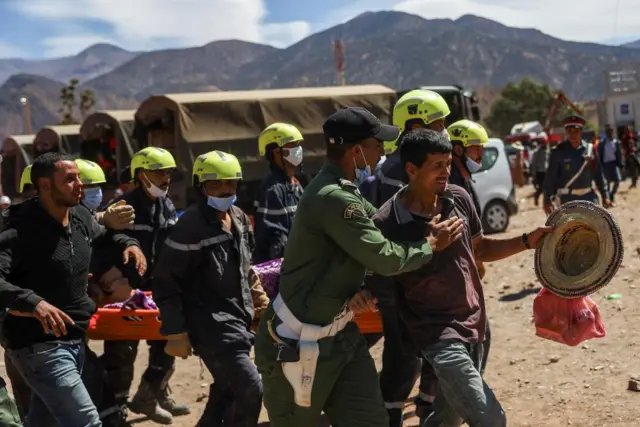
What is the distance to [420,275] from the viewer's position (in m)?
4.13

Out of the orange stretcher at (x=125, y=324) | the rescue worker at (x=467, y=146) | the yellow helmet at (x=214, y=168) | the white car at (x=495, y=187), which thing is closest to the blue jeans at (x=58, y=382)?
the yellow helmet at (x=214, y=168)

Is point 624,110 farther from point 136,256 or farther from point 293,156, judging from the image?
point 136,256

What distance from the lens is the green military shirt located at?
364cm

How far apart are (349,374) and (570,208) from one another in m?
1.44

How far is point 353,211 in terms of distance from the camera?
3.65m

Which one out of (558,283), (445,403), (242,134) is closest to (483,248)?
(558,283)

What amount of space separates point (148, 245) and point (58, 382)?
7.38 ft

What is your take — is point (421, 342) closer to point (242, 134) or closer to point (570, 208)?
point (570, 208)

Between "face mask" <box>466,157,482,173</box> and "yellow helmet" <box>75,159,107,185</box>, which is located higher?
"yellow helmet" <box>75,159,107,185</box>

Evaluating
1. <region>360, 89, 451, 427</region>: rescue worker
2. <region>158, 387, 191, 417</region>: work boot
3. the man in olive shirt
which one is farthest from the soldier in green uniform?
<region>158, 387, 191, 417</region>: work boot

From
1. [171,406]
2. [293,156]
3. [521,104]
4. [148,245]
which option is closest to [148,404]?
[171,406]

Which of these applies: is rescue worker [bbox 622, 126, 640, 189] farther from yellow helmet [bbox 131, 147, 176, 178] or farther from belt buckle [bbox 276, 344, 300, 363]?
belt buckle [bbox 276, 344, 300, 363]

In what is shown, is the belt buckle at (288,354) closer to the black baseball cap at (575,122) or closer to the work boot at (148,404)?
the work boot at (148,404)

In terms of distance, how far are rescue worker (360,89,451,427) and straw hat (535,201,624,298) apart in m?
1.00
